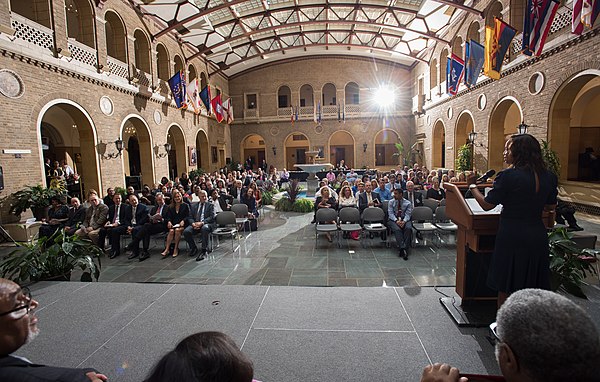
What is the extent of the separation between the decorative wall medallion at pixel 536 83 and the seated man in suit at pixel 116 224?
1329 cm

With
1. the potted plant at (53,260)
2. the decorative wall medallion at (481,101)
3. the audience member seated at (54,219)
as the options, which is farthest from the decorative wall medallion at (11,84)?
the decorative wall medallion at (481,101)

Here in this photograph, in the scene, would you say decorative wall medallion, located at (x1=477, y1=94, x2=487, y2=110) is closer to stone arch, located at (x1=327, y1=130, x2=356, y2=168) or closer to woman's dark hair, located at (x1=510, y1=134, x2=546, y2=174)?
woman's dark hair, located at (x1=510, y1=134, x2=546, y2=174)

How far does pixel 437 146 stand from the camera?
21.0 metres

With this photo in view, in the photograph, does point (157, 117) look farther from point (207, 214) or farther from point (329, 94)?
point (329, 94)

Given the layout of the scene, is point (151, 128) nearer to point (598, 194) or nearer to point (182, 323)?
point (182, 323)

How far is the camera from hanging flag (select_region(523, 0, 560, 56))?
332 inches

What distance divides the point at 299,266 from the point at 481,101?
13.2m

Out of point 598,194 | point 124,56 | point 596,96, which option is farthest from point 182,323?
point 596,96

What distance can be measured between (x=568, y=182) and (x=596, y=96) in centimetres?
451

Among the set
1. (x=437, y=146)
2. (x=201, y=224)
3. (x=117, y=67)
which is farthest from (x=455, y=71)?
(x=117, y=67)

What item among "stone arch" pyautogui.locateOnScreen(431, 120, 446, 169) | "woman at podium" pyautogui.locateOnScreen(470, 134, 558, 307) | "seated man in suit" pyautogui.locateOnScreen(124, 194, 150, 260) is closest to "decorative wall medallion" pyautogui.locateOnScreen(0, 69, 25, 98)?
"seated man in suit" pyautogui.locateOnScreen(124, 194, 150, 260)

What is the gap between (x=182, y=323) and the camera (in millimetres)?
3152

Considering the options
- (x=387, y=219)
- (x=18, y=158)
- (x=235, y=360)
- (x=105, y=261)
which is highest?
(x=18, y=158)

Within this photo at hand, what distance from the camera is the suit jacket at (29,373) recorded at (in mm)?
1272
